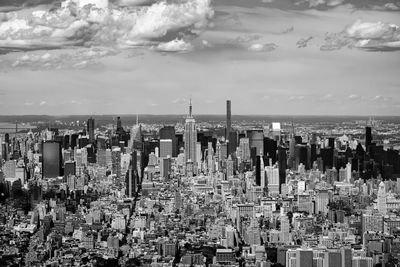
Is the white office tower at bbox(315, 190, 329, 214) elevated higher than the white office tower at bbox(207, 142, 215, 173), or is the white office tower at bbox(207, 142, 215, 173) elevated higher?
the white office tower at bbox(207, 142, 215, 173)

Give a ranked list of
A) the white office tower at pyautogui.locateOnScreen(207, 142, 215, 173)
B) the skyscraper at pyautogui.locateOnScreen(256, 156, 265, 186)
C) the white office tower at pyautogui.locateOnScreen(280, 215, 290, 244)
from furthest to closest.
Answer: the white office tower at pyautogui.locateOnScreen(207, 142, 215, 173), the skyscraper at pyautogui.locateOnScreen(256, 156, 265, 186), the white office tower at pyautogui.locateOnScreen(280, 215, 290, 244)

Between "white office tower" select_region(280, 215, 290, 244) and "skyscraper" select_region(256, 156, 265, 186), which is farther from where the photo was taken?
"skyscraper" select_region(256, 156, 265, 186)

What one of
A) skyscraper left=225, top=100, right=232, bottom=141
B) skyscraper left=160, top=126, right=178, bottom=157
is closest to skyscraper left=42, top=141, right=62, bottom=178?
skyscraper left=160, top=126, right=178, bottom=157

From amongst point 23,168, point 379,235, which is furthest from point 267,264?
point 23,168

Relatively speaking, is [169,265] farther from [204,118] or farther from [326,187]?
[326,187]

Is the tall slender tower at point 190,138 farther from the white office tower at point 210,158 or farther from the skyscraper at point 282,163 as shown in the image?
the skyscraper at point 282,163

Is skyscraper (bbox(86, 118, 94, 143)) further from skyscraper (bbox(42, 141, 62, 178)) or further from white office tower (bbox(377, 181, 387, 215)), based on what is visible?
white office tower (bbox(377, 181, 387, 215))
